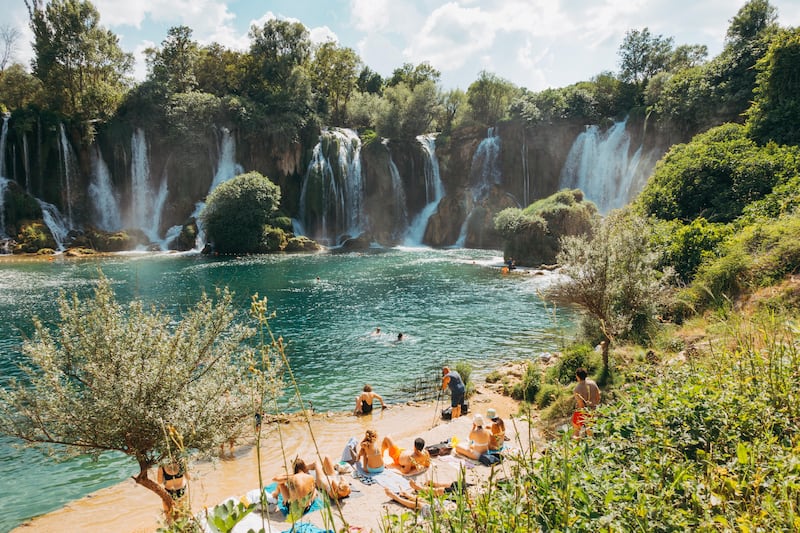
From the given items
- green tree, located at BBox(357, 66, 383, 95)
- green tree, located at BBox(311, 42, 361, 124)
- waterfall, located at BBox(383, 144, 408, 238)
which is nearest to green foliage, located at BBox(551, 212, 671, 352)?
waterfall, located at BBox(383, 144, 408, 238)

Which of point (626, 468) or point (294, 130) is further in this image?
point (294, 130)

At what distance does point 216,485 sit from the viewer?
31.6 feet

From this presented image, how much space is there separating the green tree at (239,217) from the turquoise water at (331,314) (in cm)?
393

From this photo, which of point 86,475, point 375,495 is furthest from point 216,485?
point 375,495

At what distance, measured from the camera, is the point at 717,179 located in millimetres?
18656

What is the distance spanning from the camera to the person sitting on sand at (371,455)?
9.02 m

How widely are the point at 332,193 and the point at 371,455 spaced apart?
45.2 meters

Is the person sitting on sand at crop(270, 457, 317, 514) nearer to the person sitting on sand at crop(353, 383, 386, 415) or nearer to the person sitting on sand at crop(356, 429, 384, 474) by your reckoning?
the person sitting on sand at crop(356, 429, 384, 474)

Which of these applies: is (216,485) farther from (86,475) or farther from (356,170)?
(356,170)

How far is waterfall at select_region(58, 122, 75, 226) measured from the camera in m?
45.6

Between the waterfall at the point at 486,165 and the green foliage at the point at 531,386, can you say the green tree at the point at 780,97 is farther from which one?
the waterfall at the point at 486,165

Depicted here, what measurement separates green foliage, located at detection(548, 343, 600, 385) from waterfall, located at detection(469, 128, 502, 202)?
40956mm

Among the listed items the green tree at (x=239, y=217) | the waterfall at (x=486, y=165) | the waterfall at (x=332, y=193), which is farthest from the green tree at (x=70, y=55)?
the waterfall at (x=486, y=165)

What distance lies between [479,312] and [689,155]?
41.3ft
